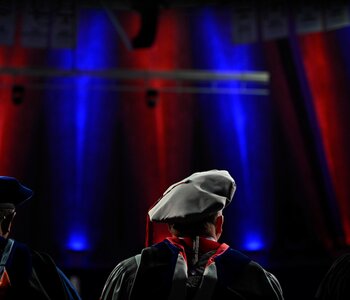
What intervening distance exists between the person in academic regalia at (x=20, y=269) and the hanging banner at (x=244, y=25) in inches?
257

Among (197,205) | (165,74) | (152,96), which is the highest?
(165,74)

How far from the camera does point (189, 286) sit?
1.99 m

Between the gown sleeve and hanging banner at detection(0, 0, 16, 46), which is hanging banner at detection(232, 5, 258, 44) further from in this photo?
the gown sleeve

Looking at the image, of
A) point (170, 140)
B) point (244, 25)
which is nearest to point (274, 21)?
point (244, 25)

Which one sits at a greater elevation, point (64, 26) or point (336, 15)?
point (336, 15)

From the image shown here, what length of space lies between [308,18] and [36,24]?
3741 mm

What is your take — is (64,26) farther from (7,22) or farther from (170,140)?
(170,140)

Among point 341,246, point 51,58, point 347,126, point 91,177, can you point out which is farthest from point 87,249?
point 347,126

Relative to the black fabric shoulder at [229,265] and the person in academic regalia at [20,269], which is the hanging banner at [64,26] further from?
the black fabric shoulder at [229,265]

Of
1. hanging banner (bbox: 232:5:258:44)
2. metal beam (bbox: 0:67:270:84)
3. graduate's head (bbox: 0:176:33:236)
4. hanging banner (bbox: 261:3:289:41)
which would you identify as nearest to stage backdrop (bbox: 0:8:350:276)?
metal beam (bbox: 0:67:270:84)

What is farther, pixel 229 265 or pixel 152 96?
pixel 152 96

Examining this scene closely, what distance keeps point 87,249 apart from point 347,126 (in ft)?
14.7

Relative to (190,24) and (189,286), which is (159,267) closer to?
(189,286)

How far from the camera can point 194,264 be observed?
6.68ft
